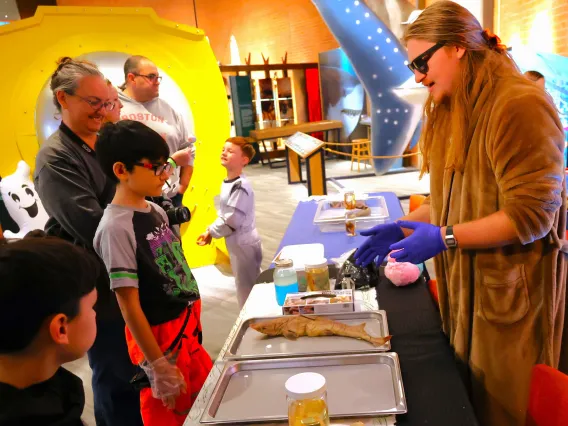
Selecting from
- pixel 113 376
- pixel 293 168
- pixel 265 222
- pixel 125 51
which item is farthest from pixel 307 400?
pixel 293 168

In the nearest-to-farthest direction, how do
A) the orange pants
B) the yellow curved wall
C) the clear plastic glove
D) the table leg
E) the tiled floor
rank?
the clear plastic glove
the orange pants
the tiled floor
the yellow curved wall
the table leg

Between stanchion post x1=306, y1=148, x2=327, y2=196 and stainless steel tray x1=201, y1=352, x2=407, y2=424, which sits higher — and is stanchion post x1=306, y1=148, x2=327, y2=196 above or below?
below

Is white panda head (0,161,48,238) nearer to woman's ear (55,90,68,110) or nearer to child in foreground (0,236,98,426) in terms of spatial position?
woman's ear (55,90,68,110)

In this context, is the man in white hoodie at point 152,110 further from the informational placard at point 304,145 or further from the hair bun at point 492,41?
the hair bun at point 492,41

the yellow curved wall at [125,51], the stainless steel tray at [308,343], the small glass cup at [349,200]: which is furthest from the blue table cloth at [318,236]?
the yellow curved wall at [125,51]

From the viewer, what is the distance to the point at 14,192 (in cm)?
379

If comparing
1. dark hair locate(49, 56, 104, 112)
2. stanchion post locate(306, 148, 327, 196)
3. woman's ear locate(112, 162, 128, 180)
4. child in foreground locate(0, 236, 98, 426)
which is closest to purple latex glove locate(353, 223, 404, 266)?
woman's ear locate(112, 162, 128, 180)

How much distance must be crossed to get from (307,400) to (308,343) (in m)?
0.46

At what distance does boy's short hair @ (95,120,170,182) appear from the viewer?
1.49 m

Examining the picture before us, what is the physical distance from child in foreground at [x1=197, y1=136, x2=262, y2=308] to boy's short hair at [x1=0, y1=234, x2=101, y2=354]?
193 centimetres

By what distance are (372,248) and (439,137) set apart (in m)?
0.45

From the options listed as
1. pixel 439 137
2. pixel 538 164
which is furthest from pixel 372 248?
pixel 538 164

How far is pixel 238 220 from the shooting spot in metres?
2.82

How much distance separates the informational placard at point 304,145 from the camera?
481 centimetres
